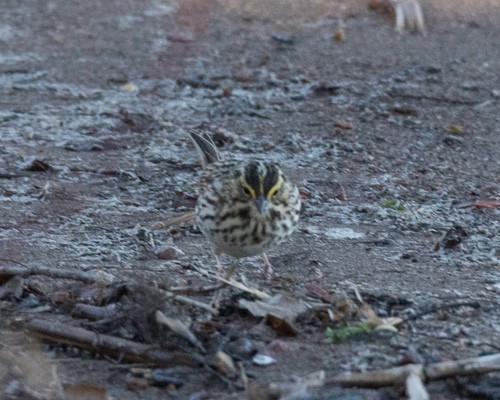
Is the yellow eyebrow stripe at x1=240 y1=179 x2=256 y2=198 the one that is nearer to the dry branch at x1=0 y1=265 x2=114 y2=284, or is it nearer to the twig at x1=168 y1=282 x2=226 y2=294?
the twig at x1=168 y1=282 x2=226 y2=294

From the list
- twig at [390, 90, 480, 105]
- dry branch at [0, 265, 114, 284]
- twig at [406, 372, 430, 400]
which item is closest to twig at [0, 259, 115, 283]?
dry branch at [0, 265, 114, 284]

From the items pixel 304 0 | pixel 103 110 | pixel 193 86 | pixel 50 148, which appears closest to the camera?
pixel 50 148

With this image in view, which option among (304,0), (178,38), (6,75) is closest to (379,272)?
(6,75)

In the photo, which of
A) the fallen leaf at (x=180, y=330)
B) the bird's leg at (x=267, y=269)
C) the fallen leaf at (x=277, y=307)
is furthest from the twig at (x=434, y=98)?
the fallen leaf at (x=180, y=330)

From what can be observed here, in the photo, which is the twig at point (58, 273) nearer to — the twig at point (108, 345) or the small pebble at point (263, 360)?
the twig at point (108, 345)

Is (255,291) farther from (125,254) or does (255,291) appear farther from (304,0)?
(304,0)

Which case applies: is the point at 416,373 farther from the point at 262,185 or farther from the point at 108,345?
the point at 262,185
